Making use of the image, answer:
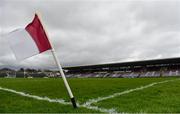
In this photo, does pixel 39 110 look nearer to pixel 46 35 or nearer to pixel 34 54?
pixel 34 54

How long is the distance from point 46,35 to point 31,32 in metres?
0.42

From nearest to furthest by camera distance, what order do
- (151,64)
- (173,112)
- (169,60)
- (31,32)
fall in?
1. (173,112)
2. (31,32)
3. (169,60)
4. (151,64)

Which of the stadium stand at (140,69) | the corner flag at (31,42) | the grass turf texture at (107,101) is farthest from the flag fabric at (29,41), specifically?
the stadium stand at (140,69)

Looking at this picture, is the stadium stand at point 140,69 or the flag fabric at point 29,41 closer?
the flag fabric at point 29,41

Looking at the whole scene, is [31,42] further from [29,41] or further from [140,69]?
[140,69]

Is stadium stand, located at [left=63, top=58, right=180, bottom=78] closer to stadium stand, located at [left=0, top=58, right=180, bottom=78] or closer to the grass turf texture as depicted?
stadium stand, located at [left=0, top=58, right=180, bottom=78]

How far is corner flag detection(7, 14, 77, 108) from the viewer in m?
7.18

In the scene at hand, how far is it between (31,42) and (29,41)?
0.06m

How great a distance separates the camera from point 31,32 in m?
7.39

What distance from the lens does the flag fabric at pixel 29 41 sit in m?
7.17

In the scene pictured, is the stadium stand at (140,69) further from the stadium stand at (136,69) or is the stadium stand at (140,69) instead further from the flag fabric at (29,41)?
the flag fabric at (29,41)

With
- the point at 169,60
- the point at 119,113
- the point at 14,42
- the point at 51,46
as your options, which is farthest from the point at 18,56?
the point at 169,60

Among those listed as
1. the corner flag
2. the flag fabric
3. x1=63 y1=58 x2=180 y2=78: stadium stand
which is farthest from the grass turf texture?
x1=63 y1=58 x2=180 y2=78: stadium stand

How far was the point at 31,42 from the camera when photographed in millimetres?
7332
